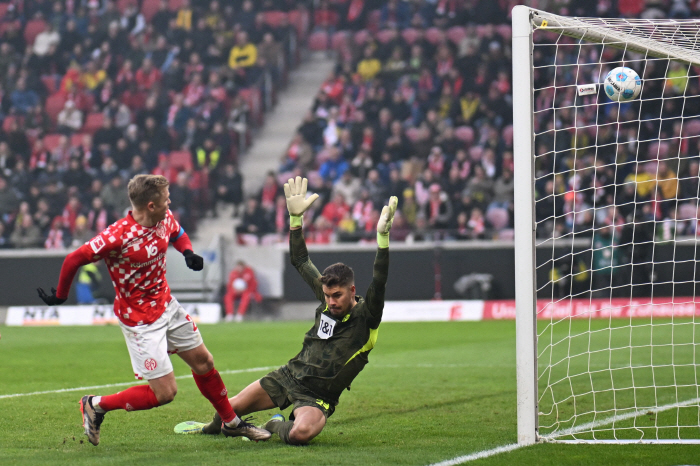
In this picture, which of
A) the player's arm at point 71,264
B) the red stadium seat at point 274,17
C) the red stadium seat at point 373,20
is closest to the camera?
the player's arm at point 71,264

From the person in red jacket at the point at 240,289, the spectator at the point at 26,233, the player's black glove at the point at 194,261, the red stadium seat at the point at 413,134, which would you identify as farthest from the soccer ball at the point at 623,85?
the spectator at the point at 26,233

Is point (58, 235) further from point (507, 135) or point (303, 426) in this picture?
point (303, 426)

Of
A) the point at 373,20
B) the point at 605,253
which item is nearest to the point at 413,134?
the point at 373,20

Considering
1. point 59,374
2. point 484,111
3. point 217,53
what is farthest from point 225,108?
point 59,374

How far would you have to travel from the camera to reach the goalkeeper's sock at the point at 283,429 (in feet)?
19.2

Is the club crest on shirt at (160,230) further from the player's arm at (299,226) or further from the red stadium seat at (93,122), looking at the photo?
the red stadium seat at (93,122)

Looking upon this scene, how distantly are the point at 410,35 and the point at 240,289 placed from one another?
9.15 meters

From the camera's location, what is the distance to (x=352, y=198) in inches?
826

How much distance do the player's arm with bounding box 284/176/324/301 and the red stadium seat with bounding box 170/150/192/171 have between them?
1717 centimetres

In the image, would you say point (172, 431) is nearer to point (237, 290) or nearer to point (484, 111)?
point (237, 290)

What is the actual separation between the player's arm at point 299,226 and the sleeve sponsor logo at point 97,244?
129 centimetres

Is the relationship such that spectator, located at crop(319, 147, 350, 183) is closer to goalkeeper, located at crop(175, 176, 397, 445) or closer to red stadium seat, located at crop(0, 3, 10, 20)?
red stadium seat, located at crop(0, 3, 10, 20)

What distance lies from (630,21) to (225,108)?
18.6 meters

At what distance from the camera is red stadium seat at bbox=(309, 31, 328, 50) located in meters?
27.5
